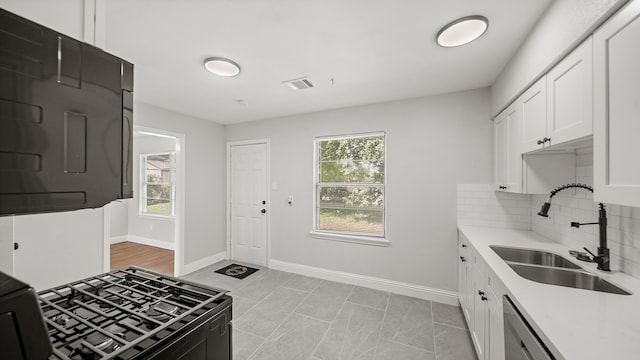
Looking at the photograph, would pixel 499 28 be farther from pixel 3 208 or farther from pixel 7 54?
pixel 3 208

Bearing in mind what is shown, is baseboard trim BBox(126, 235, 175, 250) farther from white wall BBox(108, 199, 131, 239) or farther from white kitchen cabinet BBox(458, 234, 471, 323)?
white kitchen cabinet BBox(458, 234, 471, 323)

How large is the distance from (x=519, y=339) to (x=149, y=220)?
6379 millimetres

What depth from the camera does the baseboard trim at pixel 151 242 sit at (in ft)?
16.7

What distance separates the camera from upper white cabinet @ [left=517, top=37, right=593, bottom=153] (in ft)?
3.99

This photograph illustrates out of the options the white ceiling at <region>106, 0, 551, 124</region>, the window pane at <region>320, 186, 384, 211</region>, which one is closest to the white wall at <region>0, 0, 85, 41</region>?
the white ceiling at <region>106, 0, 551, 124</region>

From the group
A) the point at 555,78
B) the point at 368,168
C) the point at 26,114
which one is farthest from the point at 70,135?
the point at 368,168

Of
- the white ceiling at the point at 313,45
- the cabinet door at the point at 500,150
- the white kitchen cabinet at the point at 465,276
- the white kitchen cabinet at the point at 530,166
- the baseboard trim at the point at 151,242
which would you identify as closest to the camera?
the white ceiling at the point at 313,45

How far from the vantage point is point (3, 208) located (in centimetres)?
48

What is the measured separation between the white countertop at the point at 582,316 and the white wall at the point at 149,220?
5664 mm

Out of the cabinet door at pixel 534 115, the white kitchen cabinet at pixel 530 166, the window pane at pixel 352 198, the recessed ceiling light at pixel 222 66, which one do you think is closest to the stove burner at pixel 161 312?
the recessed ceiling light at pixel 222 66

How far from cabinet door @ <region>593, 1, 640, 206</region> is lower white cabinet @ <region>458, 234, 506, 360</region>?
2.28 ft

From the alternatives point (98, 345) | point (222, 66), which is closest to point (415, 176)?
point (222, 66)

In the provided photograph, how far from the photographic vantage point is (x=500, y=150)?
242 cm

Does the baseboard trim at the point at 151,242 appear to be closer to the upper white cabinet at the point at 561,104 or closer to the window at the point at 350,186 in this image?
the window at the point at 350,186
